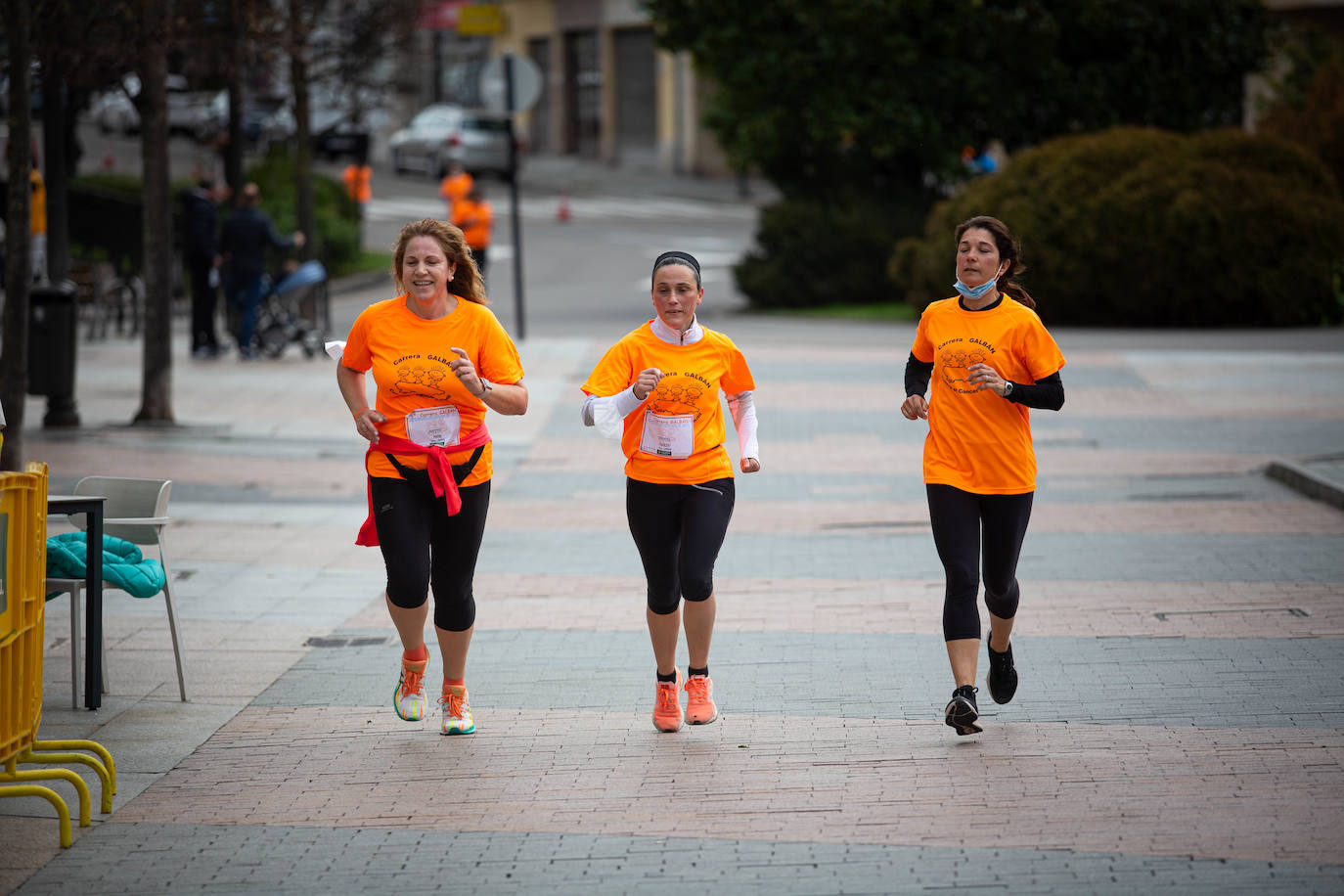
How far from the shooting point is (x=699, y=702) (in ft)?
20.5

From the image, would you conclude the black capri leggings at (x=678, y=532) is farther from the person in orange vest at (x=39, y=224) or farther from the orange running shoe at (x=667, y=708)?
the person in orange vest at (x=39, y=224)

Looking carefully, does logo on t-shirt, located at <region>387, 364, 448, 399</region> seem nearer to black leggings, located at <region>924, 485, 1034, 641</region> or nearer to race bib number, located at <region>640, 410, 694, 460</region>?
race bib number, located at <region>640, 410, 694, 460</region>

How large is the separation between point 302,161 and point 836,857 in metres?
18.3

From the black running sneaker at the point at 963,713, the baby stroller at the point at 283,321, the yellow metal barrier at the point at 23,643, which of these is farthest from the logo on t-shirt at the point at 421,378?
the baby stroller at the point at 283,321

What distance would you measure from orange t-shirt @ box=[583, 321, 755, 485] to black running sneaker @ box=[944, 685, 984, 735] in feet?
3.64

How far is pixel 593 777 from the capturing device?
5684 mm

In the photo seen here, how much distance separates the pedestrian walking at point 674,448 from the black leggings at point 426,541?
0.57 metres

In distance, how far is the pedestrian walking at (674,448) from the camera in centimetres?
600

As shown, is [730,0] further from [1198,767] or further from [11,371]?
[1198,767]

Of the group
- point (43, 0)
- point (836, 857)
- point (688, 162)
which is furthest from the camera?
point (688, 162)

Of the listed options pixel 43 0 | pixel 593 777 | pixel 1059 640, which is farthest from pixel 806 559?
pixel 43 0

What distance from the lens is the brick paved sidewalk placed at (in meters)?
4.88

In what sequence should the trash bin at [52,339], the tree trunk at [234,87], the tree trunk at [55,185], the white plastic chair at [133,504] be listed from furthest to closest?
the tree trunk at [55,185]
the tree trunk at [234,87]
the trash bin at [52,339]
the white plastic chair at [133,504]

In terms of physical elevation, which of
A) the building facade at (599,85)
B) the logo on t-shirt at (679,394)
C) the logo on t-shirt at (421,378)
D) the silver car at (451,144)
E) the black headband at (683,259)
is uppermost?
the building facade at (599,85)
